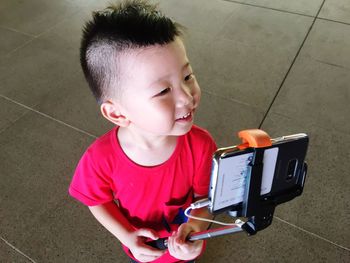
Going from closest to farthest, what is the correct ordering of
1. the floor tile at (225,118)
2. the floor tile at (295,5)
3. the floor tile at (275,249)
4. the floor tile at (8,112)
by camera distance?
the floor tile at (275,249), the floor tile at (225,118), the floor tile at (8,112), the floor tile at (295,5)

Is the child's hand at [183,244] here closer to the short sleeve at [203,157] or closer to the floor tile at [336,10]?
the short sleeve at [203,157]

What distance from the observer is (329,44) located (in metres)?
1.98

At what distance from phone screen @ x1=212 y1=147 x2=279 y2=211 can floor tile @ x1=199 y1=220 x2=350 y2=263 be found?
0.71 metres

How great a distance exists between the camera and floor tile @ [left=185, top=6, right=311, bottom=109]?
1.76 metres

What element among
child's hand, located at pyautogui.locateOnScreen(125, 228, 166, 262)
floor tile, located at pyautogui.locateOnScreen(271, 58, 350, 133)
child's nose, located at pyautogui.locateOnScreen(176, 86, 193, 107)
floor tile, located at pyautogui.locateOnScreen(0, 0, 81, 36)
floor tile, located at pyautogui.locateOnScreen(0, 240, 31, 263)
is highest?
child's nose, located at pyautogui.locateOnScreen(176, 86, 193, 107)

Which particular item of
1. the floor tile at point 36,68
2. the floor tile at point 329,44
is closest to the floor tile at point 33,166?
the floor tile at point 36,68

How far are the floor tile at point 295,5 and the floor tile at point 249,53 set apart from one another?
0.27ft

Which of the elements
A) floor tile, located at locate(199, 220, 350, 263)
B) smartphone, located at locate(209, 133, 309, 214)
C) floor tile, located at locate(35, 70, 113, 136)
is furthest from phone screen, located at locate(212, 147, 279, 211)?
floor tile, located at locate(35, 70, 113, 136)

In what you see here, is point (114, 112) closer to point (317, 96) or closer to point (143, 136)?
point (143, 136)

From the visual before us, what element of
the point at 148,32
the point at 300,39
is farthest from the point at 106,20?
the point at 300,39

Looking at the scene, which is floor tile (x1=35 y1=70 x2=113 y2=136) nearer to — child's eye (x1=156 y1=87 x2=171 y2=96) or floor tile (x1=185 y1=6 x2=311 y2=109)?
floor tile (x1=185 y1=6 x2=311 y2=109)

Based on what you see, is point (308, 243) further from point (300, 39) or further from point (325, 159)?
point (300, 39)

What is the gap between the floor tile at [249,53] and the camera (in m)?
1.76

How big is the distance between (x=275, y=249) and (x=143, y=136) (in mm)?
734
